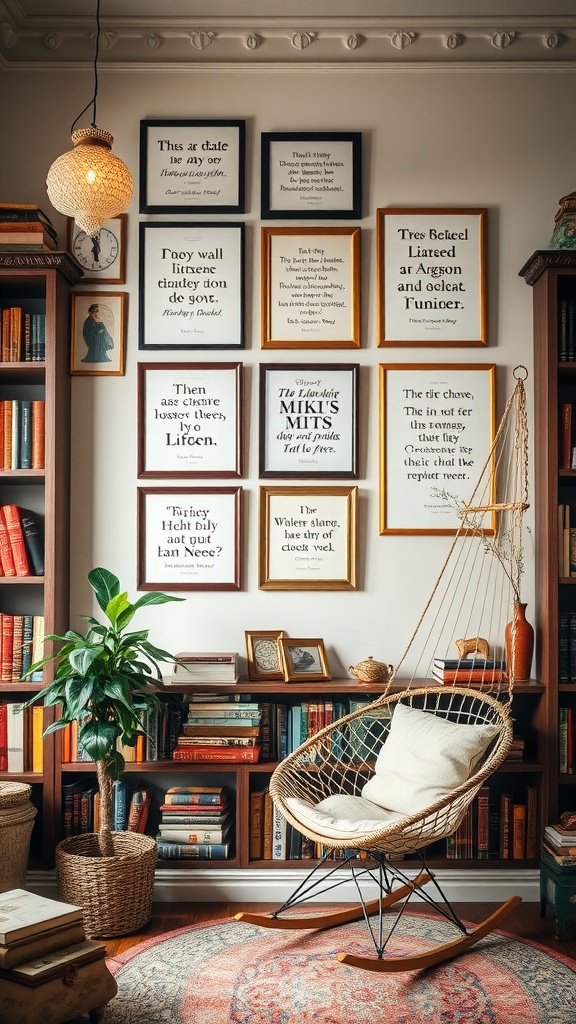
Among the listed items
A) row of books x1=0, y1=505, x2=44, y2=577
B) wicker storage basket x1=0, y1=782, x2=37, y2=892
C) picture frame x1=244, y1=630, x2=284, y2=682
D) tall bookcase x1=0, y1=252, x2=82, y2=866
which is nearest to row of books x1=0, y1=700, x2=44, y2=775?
→ tall bookcase x1=0, y1=252, x2=82, y2=866

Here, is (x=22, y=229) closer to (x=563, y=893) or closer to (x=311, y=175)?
(x=311, y=175)

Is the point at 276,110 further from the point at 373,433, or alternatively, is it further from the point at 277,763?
the point at 277,763

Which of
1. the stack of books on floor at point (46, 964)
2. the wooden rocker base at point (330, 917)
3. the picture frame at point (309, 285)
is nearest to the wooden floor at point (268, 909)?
the wooden rocker base at point (330, 917)

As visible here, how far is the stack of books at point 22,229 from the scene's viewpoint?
3.38 m

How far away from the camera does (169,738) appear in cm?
338

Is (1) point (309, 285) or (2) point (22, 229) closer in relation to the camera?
(2) point (22, 229)

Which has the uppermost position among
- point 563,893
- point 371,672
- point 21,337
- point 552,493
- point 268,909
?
point 21,337

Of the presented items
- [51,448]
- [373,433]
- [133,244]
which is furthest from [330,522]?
[133,244]

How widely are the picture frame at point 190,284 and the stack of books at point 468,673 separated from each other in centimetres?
156

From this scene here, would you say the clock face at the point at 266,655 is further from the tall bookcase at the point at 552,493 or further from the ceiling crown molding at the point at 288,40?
the ceiling crown molding at the point at 288,40

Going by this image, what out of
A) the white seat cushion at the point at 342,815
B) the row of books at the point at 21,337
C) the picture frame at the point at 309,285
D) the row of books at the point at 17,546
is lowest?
the white seat cushion at the point at 342,815

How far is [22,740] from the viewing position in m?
3.31

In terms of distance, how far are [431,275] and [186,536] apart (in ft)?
4.87

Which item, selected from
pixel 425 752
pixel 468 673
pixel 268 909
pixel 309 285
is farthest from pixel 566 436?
pixel 268 909
